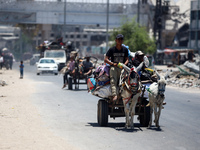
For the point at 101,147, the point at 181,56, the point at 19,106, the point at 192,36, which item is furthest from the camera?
the point at 192,36

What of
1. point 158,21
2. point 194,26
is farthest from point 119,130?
point 194,26

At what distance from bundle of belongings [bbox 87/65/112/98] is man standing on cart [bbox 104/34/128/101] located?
23cm

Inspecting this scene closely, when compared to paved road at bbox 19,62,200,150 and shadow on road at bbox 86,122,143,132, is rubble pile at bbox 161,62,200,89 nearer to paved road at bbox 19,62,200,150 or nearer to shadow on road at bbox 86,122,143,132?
paved road at bbox 19,62,200,150

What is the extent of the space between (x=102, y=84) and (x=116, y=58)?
2.30ft

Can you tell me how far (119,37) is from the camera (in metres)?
11.1

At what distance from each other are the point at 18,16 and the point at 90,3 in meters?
11.1

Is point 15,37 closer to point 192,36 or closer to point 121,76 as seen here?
point 192,36

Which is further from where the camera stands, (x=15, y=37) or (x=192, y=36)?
(x=15, y=37)

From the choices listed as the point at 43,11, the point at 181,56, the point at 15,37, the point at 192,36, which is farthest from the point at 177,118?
the point at 15,37

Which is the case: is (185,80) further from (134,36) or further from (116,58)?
(134,36)

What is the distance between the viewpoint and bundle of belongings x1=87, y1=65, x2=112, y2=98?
1115cm

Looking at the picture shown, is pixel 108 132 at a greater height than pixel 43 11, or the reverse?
pixel 43 11

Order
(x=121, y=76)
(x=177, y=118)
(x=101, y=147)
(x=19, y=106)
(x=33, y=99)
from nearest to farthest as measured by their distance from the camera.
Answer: (x=101, y=147), (x=121, y=76), (x=177, y=118), (x=19, y=106), (x=33, y=99)

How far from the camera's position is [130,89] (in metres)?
10.4
